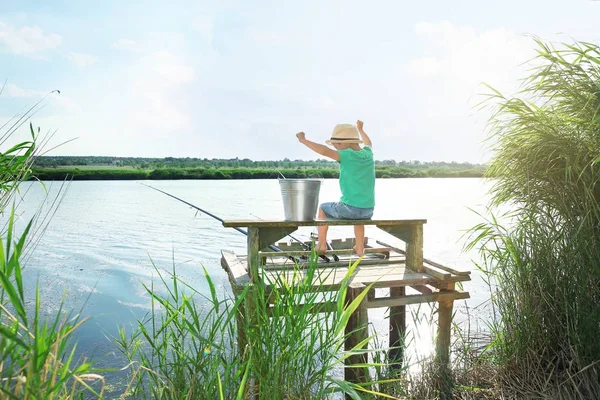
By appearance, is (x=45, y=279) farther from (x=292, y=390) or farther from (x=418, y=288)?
(x=292, y=390)

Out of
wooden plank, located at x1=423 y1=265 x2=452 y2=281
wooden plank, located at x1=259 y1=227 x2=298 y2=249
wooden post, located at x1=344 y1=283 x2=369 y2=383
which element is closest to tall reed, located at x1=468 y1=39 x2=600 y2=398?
wooden plank, located at x1=423 y1=265 x2=452 y2=281

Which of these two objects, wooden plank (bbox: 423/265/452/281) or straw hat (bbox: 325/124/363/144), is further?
straw hat (bbox: 325/124/363/144)

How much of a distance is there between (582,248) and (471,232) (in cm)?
118

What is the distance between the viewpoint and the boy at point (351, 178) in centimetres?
449

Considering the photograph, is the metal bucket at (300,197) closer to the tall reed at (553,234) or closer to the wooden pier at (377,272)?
the wooden pier at (377,272)

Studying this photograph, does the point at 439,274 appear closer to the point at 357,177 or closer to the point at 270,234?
the point at 357,177

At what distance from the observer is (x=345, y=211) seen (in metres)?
4.46

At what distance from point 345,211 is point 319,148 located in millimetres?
589

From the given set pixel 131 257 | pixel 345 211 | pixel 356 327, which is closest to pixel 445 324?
pixel 356 327

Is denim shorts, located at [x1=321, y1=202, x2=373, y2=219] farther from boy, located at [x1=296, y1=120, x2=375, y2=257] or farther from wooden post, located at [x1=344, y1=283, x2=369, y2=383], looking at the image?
wooden post, located at [x1=344, y1=283, x2=369, y2=383]

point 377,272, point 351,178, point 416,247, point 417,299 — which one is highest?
point 351,178

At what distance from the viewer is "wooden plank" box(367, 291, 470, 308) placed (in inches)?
163

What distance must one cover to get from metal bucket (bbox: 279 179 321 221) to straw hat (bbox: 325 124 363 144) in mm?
740

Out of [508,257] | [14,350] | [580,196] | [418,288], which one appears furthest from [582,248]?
[14,350]
